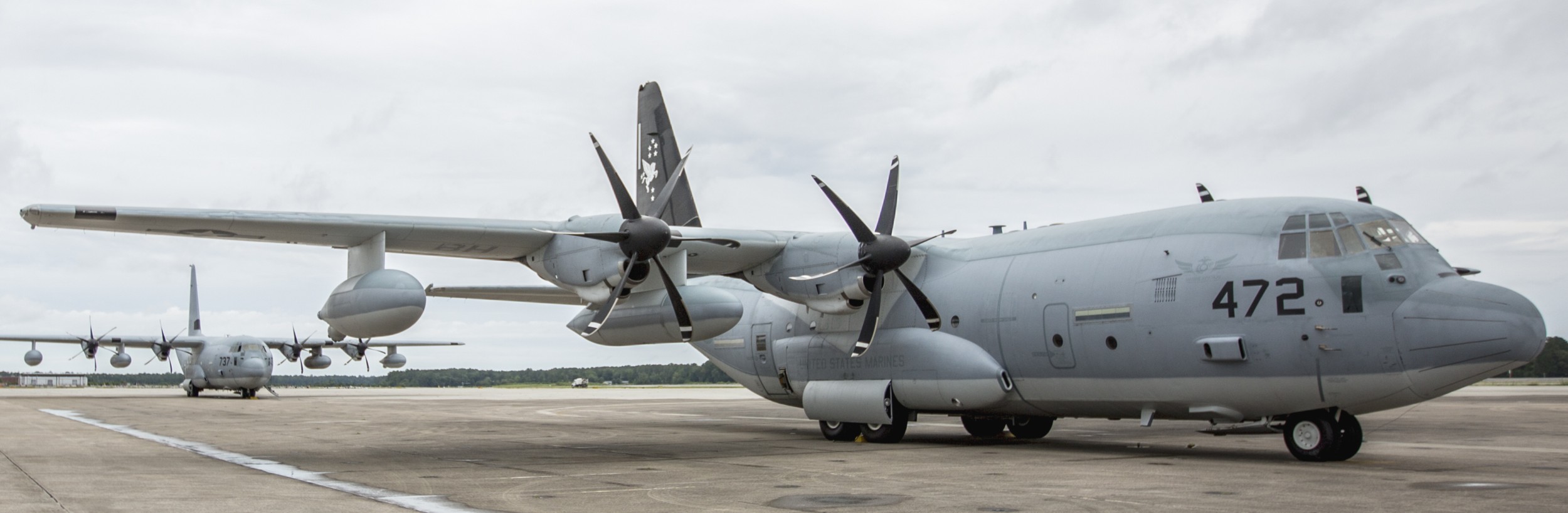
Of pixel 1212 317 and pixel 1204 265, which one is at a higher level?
pixel 1204 265

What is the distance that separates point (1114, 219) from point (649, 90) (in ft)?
38.1

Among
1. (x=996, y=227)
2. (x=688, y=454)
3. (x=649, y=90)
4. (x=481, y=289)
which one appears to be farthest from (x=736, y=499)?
(x=649, y=90)

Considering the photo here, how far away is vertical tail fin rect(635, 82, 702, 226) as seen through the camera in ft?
77.0

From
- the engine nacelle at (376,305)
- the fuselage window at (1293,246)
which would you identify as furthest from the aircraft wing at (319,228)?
the fuselage window at (1293,246)

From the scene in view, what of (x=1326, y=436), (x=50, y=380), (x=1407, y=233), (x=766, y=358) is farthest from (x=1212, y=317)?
(x=50, y=380)

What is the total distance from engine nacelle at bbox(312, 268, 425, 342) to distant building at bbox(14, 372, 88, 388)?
131 metres

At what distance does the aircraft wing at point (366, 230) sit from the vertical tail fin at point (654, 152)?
14.1ft

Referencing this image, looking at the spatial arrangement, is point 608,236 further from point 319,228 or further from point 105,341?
point 105,341

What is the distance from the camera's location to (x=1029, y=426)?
19266 mm

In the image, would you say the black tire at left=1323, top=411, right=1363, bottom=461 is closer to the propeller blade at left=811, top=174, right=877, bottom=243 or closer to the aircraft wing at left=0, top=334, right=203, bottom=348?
the propeller blade at left=811, top=174, right=877, bottom=243

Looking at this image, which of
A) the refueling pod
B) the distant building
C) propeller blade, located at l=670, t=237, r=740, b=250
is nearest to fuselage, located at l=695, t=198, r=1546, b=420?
propeller blade, located at l=670, t=237, r=740, b=250

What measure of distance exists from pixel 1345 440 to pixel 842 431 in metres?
8.26

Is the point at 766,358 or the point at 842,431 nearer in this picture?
the point at 842,431

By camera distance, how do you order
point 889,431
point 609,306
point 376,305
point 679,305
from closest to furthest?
1. point 376,305
2. point 609,306
3. point 679,305
4. point 889,431
